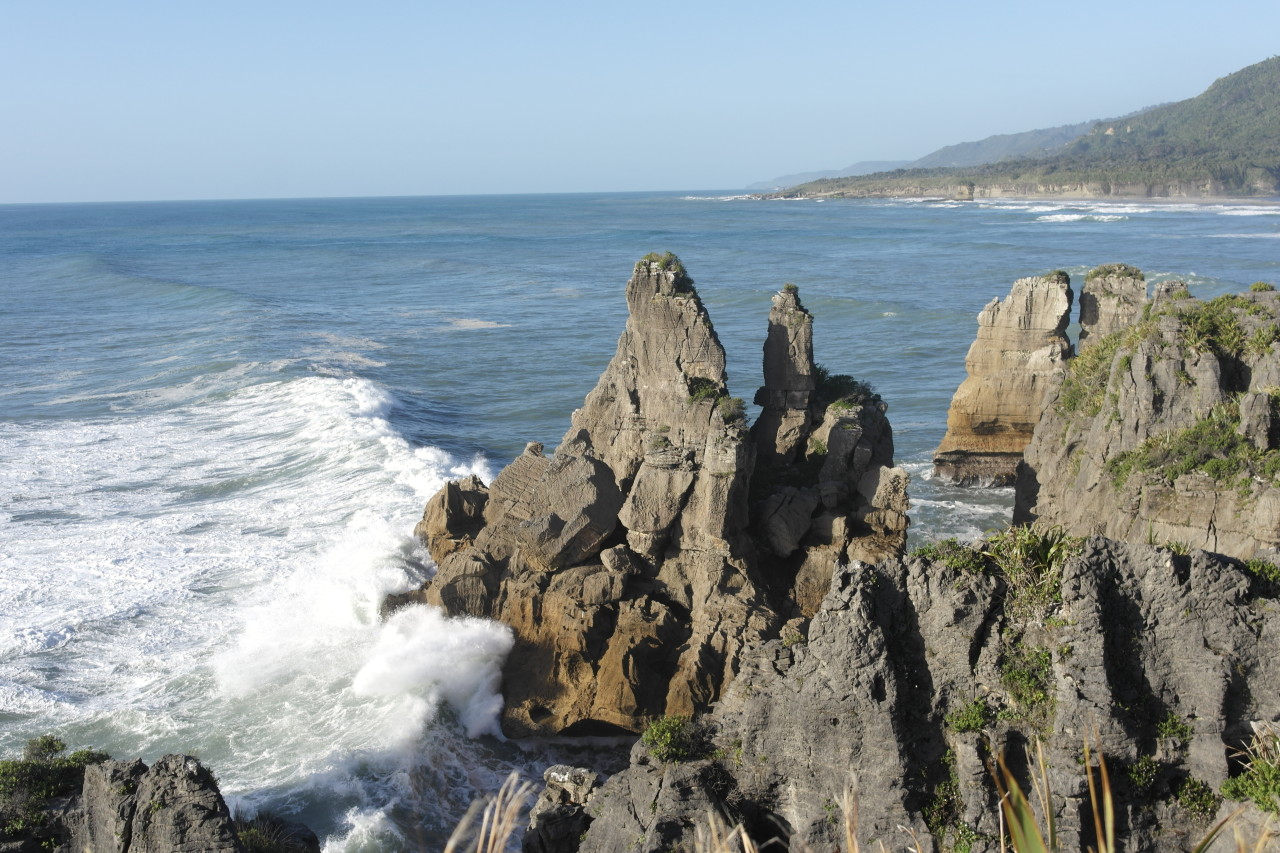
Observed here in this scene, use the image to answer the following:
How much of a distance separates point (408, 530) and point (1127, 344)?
17.9 metres

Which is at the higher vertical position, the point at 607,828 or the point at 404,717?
the point at 607,828

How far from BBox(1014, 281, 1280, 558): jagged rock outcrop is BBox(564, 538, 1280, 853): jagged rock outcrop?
26.1 feet

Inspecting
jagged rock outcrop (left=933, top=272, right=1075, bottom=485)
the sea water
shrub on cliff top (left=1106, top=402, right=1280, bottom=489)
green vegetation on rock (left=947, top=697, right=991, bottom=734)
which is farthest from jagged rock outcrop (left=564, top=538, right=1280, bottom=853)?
jagged rock outcrop (left=933, top=272, right=1075, bottom=485)

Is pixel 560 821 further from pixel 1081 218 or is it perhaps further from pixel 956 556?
pixel 1081 218

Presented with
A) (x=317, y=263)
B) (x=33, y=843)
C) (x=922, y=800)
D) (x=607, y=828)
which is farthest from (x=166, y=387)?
(x=317, y=263)

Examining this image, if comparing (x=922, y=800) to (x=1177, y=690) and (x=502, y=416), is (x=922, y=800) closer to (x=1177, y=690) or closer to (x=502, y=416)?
(x=1177, y=690)

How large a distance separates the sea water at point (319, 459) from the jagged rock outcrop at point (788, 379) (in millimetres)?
6879

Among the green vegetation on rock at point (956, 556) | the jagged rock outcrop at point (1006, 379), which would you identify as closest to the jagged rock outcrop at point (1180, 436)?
the jagged rock outcrop at point (1006, 379)

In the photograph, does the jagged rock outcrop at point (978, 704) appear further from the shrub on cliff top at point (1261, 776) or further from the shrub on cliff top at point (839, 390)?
the shrub on cliff top at point (839, 390)

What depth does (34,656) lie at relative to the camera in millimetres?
20703

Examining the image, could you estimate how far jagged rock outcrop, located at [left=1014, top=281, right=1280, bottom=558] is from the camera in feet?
58.5

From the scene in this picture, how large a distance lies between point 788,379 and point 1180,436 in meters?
7.97

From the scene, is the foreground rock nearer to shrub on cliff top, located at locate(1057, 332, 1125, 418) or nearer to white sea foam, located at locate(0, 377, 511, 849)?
white sea foam, located at locate(0, 377, 511, 849)

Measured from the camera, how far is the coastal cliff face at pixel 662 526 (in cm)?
1777
